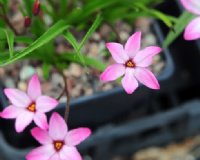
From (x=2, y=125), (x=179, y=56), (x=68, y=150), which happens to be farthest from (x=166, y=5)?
(x=68, y=150)

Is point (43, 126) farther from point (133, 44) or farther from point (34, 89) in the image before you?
point (133, 44)

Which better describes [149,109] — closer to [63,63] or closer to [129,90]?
[63,63]

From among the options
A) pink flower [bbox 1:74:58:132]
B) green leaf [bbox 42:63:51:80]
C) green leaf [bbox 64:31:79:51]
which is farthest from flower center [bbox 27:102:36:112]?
green leaf [bbox 42:63:51:80]

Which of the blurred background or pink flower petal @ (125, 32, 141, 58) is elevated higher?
the blurred background

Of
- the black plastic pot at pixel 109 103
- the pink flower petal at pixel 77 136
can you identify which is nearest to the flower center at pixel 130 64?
the pink flower petal at pixel 77 136

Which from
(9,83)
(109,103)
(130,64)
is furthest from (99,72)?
(130,64)

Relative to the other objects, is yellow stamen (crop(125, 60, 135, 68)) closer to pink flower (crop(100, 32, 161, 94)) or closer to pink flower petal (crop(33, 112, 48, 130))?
pink flower (crop(100, 32, 161, 94))

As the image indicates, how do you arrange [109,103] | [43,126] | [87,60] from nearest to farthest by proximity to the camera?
1. [43,126]
2. [87,60]
3. [109,103]
